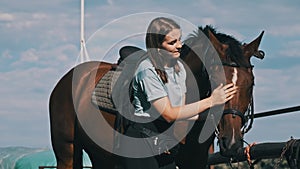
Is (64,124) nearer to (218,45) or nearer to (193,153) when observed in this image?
(193,153)

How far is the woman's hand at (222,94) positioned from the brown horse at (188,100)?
11 centimetres

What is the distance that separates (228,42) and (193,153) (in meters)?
1.03

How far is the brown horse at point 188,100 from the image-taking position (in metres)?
5.70

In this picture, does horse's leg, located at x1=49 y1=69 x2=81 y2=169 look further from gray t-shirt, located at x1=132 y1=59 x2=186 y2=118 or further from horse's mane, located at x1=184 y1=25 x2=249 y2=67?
gray t-shirt, located at x1=132 y1=59 x2=186 y2=118

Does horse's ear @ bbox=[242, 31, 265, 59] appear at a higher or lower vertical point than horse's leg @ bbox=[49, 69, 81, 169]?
higher

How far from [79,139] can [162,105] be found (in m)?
2.47

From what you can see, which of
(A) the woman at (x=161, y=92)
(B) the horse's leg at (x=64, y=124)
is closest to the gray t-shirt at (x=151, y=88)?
(A) the woman at (x=161, y=92)

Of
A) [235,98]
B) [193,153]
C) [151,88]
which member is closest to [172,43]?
[151,88]

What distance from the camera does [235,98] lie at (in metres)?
5.66

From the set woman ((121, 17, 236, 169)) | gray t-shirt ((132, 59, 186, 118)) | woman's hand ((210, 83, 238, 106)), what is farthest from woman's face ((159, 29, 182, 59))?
woman's hand ((210, 83, 238, 106))

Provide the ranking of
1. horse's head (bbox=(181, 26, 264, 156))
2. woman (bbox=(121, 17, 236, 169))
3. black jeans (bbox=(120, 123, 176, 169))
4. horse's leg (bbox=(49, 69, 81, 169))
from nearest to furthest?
1. woman (bbox=(121, 17, 236, 169))
2. horse's head (bbox=(181, 26, 264, 156))
3. black jeans (bbox=(120, 123, 176, 169))
4. horse's leg (bbox=(49, 69, 81, 169))

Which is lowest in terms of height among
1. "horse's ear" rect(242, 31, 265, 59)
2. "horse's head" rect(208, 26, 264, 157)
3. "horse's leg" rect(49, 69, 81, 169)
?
"horse's leg" rect(49, 69, 81, 169)

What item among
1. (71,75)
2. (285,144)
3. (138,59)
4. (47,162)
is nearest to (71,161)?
(71,75)

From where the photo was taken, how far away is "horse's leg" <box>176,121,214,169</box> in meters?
6.34
